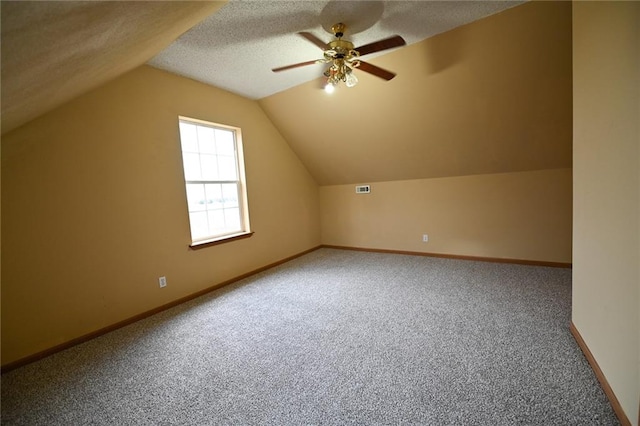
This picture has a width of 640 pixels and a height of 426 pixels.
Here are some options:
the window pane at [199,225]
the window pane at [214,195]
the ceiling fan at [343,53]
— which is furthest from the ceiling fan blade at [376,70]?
the window pane at [199,225]

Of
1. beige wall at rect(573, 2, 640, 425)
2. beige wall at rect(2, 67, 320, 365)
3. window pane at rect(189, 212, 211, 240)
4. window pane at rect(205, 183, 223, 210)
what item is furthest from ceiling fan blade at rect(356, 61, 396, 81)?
window pane at rect(189, 212, 211, 240)

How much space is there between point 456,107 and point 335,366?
3.11 m

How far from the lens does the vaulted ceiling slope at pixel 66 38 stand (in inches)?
28.3

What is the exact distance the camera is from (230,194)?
3.68 m

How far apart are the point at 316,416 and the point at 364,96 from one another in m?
3.30

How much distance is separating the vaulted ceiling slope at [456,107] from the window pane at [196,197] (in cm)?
167

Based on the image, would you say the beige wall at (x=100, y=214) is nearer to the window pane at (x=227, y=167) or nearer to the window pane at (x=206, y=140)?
the window pane at (x=206, y=140)

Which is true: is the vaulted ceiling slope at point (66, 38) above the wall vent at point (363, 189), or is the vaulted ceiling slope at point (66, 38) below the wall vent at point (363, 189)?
above

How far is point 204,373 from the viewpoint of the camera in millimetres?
1750

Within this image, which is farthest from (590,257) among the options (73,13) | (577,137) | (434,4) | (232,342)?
(73,13)

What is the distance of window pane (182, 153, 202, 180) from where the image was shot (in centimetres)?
312

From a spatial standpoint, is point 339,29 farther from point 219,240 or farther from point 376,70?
point 219,240

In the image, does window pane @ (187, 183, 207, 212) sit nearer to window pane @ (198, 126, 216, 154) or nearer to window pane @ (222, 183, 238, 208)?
window pane @ (222, 183, 238, 208)

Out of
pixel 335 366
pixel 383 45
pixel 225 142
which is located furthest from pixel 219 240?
pixel 383 45
